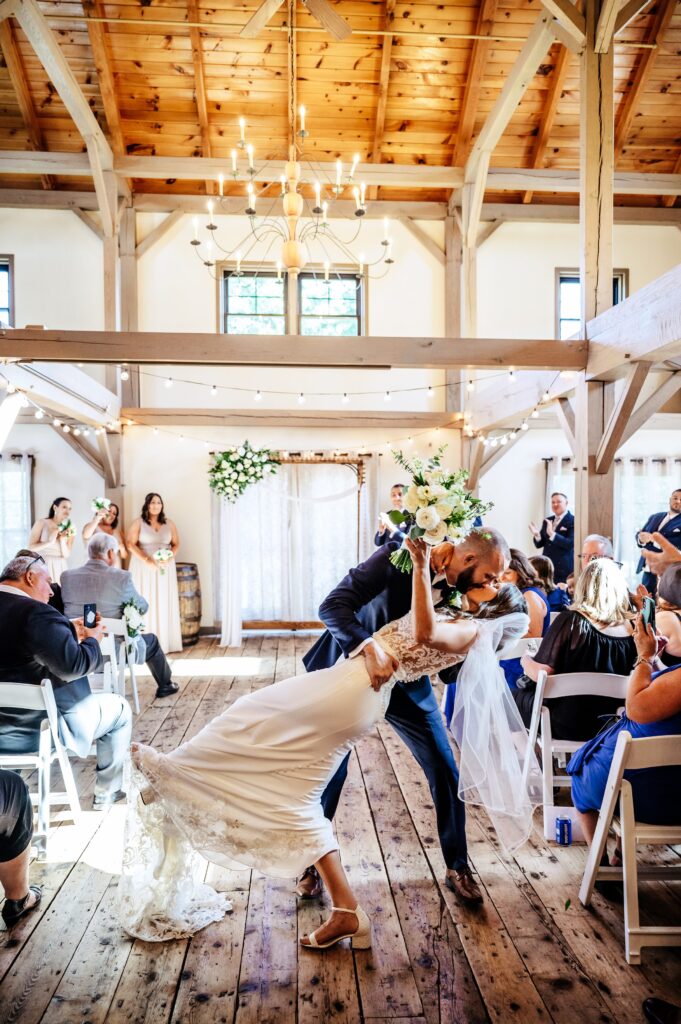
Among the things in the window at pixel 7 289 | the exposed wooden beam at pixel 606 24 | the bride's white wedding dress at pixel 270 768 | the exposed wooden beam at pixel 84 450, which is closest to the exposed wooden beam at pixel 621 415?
the exposed wooden beam at pixel 606 24

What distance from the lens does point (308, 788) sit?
7.45 feet

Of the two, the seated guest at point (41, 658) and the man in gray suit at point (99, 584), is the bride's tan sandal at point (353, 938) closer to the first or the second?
the seated guest at point (41, 658)

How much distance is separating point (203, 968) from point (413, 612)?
4.51ft

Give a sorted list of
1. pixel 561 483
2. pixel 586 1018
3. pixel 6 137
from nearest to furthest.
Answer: pixel 586 1018
pixel 6 137
pixel 561 483

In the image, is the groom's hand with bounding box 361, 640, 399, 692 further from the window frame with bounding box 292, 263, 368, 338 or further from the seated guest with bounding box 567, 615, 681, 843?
the window frame with bounding box 292, 263, 368, 338

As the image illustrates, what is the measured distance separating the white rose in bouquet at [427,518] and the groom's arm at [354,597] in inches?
14.3

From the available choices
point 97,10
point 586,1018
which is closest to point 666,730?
point 586,1018

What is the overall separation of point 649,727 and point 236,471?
583 centimetres

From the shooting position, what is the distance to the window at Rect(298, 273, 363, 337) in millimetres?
8430

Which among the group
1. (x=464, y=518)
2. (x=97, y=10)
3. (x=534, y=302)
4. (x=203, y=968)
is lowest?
(x=203, y=968)

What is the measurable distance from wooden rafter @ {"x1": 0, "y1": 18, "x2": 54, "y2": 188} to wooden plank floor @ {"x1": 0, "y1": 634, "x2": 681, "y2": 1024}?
745cm

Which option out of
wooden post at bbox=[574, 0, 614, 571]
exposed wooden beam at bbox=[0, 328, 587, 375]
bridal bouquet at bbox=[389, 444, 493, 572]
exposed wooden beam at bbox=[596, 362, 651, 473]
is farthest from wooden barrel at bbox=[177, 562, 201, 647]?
bridal bouquet at bbox=[389, 444, 493, 572]

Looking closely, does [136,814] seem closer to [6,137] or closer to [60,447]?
[60,447]

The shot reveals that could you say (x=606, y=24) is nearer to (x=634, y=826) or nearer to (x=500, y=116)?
(x=500, y=116)
